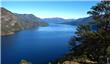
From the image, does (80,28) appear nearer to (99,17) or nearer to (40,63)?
(99,17)

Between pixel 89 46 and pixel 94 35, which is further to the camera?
pixel 89 46

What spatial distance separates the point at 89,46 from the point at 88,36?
67.8 inches

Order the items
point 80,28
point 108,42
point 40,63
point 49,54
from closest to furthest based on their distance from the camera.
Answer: point 108,42 → point 80,28 → point 40,63 → point 49,54

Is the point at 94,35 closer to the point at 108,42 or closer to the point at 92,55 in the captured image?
the point at 108,42

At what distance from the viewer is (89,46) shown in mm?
32656

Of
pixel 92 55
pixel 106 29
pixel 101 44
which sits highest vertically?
pixel 106 29

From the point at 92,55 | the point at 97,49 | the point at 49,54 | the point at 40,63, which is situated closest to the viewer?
the point at 97,49

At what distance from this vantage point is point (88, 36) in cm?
3180

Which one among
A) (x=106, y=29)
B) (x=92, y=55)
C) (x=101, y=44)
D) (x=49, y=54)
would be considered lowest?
(x=49, y=54)

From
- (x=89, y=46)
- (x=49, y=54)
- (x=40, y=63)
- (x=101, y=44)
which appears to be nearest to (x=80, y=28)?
(x=89, y=46)

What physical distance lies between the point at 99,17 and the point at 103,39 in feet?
11.0

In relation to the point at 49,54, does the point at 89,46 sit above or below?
above

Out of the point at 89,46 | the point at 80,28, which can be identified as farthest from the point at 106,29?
the point at 80,28

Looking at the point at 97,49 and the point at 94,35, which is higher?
the point at 94,35
